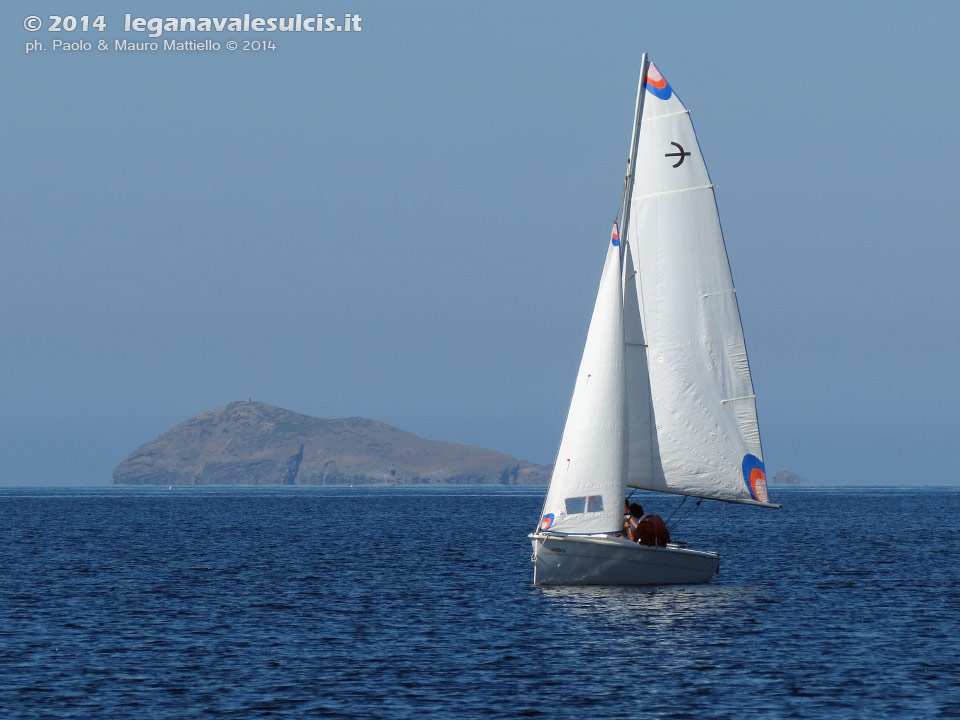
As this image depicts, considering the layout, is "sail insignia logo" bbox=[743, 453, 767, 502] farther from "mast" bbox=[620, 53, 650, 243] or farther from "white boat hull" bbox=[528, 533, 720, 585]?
"mast" bbox=[620, 53, 650, 243]

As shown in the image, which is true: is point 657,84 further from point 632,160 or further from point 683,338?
point 683,338

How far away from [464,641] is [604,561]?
7.96m

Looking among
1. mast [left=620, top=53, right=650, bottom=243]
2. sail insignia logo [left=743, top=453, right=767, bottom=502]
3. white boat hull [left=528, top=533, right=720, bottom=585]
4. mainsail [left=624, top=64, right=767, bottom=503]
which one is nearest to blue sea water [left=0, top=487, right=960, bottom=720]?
white boat hull [left=528, top=533, right=720, bottom=585]

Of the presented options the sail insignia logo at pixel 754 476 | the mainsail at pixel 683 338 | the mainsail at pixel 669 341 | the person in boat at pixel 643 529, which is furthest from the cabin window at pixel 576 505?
the sail insignia logo at pixel 754 476

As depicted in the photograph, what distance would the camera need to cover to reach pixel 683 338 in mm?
43094

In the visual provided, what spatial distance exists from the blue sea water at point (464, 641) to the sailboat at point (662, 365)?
186cm

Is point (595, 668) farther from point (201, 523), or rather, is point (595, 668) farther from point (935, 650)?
point (201, 523)

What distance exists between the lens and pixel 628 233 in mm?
43219

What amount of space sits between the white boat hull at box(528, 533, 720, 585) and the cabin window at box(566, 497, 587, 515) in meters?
0.73

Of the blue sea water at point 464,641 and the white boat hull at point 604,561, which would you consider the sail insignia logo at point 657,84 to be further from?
the blue sea water at point 464,641

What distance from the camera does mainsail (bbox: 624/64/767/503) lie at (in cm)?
4250

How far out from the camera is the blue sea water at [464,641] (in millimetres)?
26578

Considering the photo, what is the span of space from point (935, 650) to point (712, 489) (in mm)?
10569

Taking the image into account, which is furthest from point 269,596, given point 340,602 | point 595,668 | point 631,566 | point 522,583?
point 595,668
